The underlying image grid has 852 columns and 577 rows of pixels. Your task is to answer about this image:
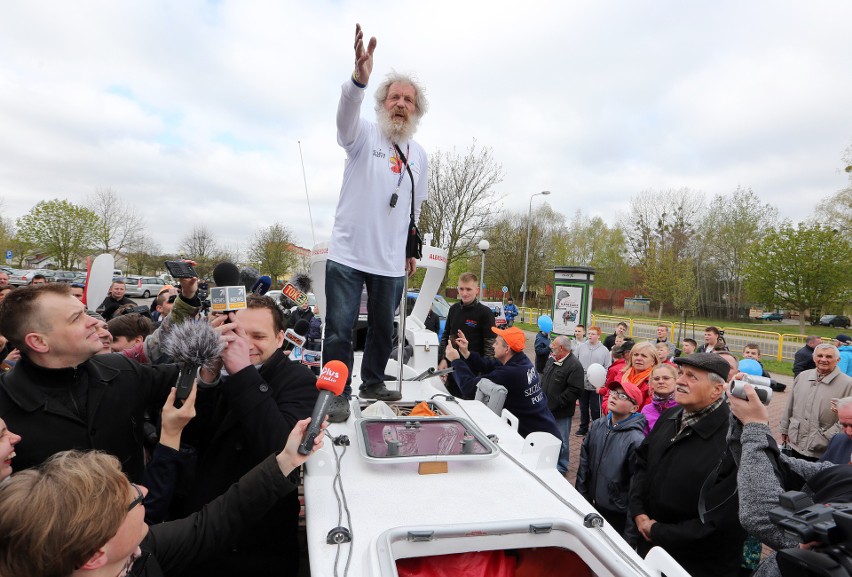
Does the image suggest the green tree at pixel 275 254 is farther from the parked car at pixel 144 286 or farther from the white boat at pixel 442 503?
the white boat at pixel 442 503

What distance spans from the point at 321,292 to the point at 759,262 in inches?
1066

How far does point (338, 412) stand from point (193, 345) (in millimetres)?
1096

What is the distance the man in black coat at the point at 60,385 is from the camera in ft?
5.92

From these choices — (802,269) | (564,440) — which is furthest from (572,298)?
(802,269)

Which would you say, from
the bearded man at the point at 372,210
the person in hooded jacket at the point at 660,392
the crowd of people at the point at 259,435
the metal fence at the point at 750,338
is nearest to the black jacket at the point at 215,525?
the crowd of people at the point at 259,435

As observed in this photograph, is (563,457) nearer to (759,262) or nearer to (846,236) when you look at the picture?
(759,262)

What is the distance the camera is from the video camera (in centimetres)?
135

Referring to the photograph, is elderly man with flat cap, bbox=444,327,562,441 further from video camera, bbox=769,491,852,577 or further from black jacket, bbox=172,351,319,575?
video camera, bbox=769,491,852,577

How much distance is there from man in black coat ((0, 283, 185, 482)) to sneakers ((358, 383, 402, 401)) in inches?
59.2

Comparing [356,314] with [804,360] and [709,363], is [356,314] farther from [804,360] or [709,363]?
[804,360]

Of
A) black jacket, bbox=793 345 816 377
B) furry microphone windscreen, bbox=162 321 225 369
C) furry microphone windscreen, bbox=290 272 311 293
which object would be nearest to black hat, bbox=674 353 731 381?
furry microphone windscreen, bbox=162 321 225 369

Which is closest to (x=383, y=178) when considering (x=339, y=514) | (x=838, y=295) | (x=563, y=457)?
(x=339, y=514)

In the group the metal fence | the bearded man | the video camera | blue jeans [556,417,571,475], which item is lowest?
blue jeans [556,417,571,475]

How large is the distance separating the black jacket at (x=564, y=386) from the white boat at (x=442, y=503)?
379cm
